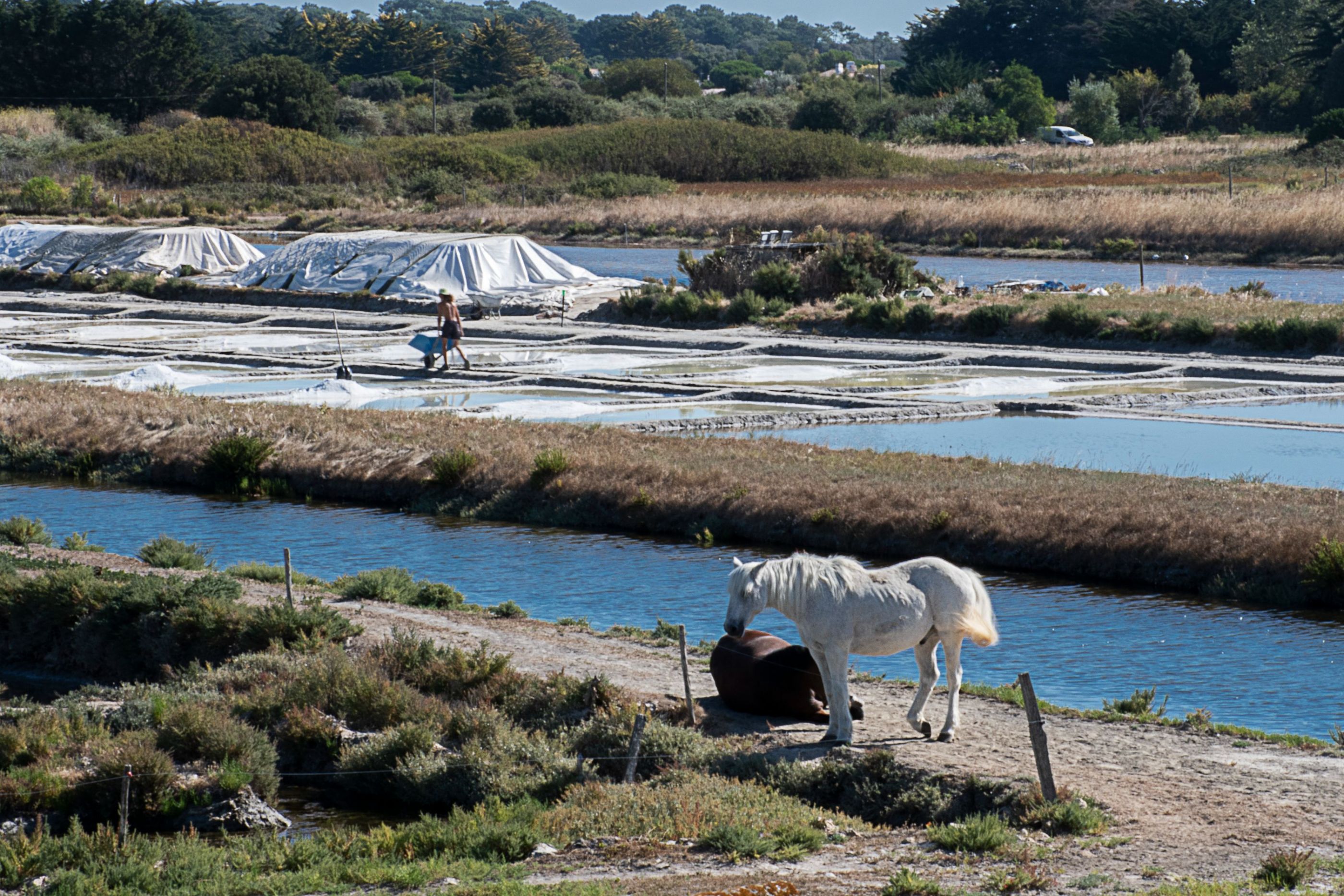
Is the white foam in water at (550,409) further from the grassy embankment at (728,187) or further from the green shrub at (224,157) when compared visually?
the green shrub at (224,157)

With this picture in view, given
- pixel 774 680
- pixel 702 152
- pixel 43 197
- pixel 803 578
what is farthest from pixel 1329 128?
pixel 803 578

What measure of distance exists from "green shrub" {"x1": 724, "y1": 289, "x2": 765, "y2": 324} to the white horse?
35395mm

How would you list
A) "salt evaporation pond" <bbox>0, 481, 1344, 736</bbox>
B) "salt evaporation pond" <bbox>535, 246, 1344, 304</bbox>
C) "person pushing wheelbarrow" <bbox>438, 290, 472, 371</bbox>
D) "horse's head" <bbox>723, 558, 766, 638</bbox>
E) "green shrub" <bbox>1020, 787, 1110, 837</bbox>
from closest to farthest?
"green shrub" <bbox>1020, 787, 1110, 837</bbox> < "horse's head" <bbox>723, 558, 766, 638</bbox> < "salt evaporation pond" <bbox>0, 481, 1344, 736</bbox> < "person pushing wheelbarrow" <bbox>438, 290, 472, 371</bbox> < "salt evaporation pond" <bbox>535, 246, 1344, 304</bbox>

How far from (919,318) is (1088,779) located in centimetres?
3319

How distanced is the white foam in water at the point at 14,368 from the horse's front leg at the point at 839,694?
97.8ft

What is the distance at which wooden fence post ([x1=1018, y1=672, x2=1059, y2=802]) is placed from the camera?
9.78 m

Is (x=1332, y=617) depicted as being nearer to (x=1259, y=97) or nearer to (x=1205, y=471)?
(x=1205, y=471)

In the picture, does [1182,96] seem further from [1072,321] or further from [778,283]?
[1072,321]

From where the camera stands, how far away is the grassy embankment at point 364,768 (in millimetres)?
9773

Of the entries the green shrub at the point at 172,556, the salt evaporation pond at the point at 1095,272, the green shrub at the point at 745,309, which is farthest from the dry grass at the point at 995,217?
the green shrub at the point at 172,556

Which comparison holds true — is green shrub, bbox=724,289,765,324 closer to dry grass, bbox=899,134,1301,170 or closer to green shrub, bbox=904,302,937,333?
green shrub, bbox=904,302,937,333

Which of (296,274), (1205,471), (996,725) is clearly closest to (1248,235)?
(296,274)

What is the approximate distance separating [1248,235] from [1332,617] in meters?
49.7

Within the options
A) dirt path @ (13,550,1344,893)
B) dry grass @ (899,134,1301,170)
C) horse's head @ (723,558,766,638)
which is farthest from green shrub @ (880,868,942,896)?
dry grass @ (899,134,1301,170)
